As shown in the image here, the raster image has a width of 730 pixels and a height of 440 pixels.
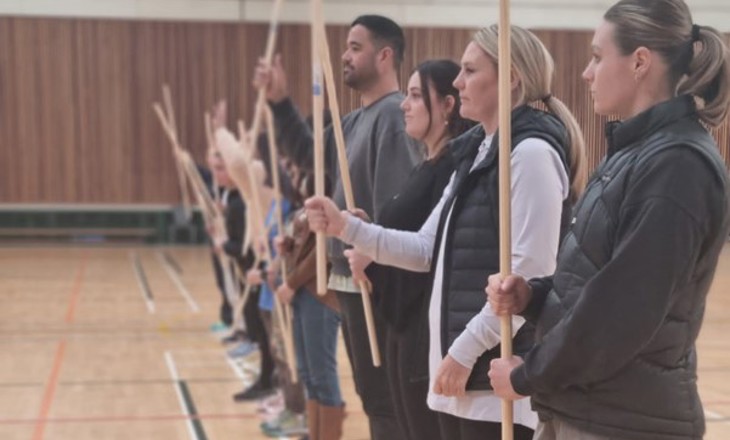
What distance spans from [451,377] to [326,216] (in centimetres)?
63

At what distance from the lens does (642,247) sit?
1.59 meters

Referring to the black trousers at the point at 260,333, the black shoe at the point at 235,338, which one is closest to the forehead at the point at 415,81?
the black trousers at the point at 260,333

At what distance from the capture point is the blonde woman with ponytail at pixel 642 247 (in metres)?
1.59

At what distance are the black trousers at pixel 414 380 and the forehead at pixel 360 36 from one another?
95cm

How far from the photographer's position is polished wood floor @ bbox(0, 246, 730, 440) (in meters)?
5.18

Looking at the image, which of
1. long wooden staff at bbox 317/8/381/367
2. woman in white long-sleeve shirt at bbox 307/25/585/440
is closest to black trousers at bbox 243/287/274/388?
long wooden staff at bbox 317/8/381/367

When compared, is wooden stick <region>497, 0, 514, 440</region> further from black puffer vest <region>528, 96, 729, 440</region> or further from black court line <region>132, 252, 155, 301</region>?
black court line <region>132, 252, 155, 301</region>

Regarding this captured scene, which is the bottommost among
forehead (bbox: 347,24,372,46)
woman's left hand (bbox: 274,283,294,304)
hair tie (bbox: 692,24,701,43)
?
woman's left hand (bbox: 274,283,294,304)

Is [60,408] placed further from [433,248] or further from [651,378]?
[651,378]

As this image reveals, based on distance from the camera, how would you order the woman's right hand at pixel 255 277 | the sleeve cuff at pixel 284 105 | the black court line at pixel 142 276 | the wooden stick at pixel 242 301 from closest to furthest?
the sleeve cuff at pixel 284 105, the woman's right hand at pixel 255 277, the wooden stick at pixel 242 301, the black court line at pixel 142 276

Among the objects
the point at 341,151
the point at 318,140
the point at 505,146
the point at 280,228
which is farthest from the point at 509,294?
the point at 280,228

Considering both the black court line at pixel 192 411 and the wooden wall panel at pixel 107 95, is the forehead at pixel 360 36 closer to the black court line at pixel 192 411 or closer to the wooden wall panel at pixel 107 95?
the black court line at pixel 192 411

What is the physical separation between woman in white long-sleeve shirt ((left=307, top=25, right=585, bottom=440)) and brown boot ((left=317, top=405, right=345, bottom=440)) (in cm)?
165

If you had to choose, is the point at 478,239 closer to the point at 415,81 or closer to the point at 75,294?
the point at 415,81
